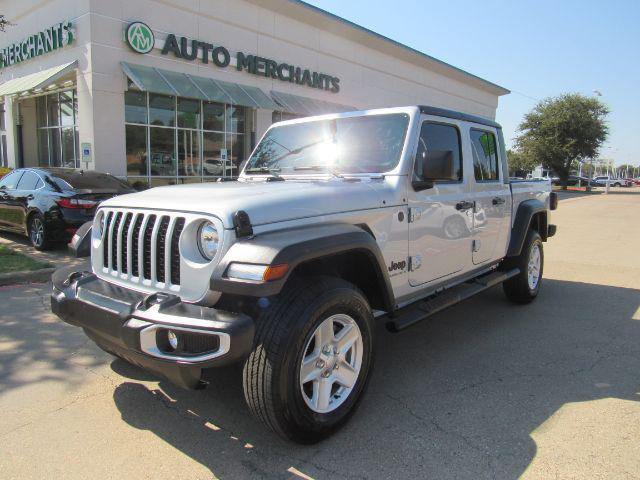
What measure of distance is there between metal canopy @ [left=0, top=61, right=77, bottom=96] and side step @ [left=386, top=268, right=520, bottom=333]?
13908mm

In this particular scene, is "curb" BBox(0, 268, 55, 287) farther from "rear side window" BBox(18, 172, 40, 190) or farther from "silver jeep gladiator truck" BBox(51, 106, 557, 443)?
"silver jeep gladiator truck" BBox(51, 106, 557, 443)

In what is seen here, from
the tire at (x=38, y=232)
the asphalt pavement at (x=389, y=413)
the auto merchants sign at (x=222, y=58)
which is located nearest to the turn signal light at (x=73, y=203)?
the tire at (x=38, y=232)

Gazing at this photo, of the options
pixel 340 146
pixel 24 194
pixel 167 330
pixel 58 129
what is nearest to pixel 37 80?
pixel 58 129

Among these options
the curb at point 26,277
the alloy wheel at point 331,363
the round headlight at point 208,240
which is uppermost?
the round headlight at point 208,240

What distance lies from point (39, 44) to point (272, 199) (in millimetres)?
17088

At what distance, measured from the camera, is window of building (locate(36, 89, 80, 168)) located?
639 inches

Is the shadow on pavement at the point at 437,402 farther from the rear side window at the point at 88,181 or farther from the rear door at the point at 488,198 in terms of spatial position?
the rear side window at the point at 88,181

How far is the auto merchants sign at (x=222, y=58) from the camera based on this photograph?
14602 mm

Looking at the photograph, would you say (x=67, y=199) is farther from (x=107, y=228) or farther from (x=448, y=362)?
(x=448, y=362)

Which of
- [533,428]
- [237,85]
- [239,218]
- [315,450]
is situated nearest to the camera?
[239,218]

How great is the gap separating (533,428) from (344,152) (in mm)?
2374

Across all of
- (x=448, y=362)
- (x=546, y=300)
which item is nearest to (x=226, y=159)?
(x=546, y=300)

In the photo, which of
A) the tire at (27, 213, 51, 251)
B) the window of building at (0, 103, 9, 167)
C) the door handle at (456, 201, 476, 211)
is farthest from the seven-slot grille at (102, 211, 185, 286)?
the window of building at (0, 103, 9, 167)

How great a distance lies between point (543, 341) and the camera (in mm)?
4676
